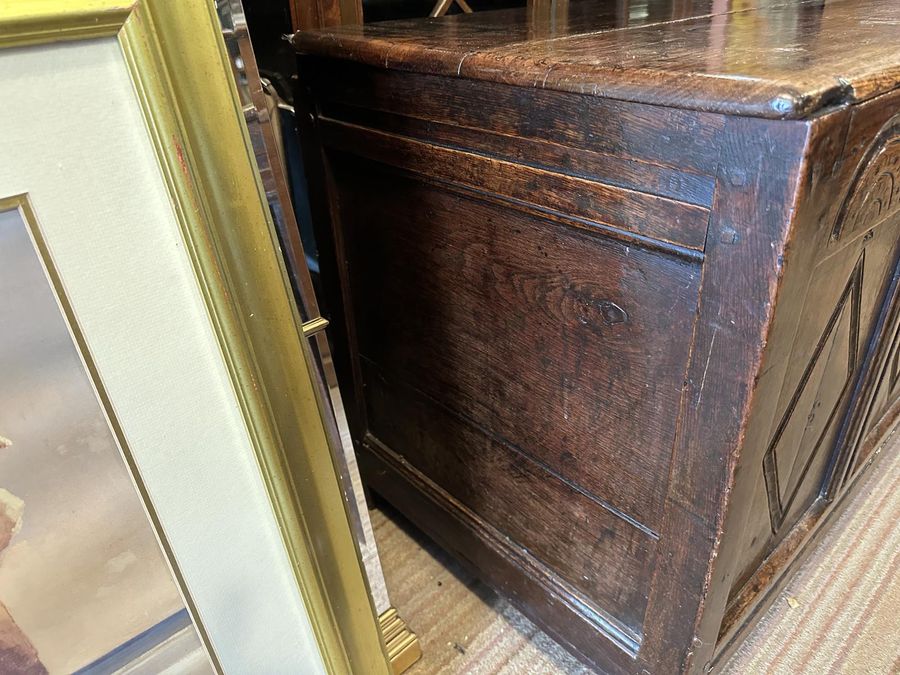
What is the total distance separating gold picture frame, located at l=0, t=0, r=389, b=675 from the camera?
0.40 meters

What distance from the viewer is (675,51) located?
1.81 ft

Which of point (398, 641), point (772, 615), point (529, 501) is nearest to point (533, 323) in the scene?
point (529, 501)

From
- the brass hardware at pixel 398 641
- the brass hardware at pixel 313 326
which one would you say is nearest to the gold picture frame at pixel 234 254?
the brass hardware at pixel 313 326

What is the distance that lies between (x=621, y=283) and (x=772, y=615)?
0.69 m

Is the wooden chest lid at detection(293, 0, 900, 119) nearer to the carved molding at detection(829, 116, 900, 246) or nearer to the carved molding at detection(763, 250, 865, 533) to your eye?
the carved molding at detection(829, 116, 900, 246)

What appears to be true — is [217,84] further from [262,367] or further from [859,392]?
[859,392]

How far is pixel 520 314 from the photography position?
679 mm

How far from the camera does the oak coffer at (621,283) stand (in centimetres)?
47

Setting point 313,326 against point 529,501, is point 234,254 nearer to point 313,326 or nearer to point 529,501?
point 313,326

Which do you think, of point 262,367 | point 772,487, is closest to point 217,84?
point 262,367

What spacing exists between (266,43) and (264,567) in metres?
0.70

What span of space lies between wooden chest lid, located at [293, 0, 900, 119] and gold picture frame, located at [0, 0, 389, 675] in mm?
245

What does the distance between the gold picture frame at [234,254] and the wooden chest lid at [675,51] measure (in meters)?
0.25

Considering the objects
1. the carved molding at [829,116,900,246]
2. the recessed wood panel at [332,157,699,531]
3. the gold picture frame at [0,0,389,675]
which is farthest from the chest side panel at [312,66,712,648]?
the gold picture frame at [0,0,389,675]
